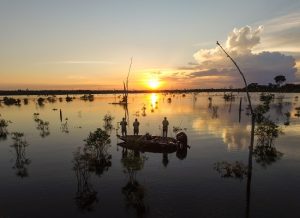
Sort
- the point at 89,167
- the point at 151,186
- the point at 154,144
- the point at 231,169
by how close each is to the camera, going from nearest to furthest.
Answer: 1. the point at 151,186
2. the point at 231,169
3. the point at 89,167
4. the point at 154,144

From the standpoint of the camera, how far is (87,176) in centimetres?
2055

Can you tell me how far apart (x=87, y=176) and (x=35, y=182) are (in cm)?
357

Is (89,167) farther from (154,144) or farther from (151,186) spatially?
(154,144)

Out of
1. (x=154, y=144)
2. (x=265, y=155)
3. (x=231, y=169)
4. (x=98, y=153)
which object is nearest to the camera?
(x=231, y=169)

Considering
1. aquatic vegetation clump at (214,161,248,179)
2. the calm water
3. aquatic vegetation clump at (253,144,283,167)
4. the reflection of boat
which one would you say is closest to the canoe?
the reflection of boat

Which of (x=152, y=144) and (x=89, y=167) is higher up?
(x=152, y=144)

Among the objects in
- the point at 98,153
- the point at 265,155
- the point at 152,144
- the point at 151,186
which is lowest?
the point at 151,186

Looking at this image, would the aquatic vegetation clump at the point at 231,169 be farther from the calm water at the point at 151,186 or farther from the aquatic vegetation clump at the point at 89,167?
the aquatic vegetation clump at the point at 89,167

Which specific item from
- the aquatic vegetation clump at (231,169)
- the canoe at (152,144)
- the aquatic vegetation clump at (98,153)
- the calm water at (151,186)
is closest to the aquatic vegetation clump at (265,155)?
the calm water at (151,186)

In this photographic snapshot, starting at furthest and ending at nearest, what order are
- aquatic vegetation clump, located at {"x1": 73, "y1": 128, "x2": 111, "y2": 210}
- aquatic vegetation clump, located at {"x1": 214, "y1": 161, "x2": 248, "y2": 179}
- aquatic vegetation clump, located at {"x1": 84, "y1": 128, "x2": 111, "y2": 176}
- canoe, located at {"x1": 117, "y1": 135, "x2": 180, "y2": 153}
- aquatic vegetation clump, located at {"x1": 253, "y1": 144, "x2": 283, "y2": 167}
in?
canoe, located at {"x1": 117, "y1": 135, "x2": 180, "y2": 153} → aquatic vegetation clump, located at {"x1": 253, "y1": 144, "x2": 283, "y2": 167} → aquatic vegetation clump, located at {"x1": 84, "y1": 128, "x2": 111, "y2": 176} → aquatic vegetation clump, located at {"x1": 214, "y1": 161, "x2": 248, "y2": 179} → aquatic vegetation clump, located at {"x1": 73, "y1": 128, "x2": 111, "y2": 210}

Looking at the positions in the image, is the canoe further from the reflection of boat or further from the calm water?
the calm water

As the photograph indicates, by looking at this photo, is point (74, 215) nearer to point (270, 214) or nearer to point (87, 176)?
point (87, 176)

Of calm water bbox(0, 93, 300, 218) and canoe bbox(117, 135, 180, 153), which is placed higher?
canoe bbox(117, 135, 180, 153)

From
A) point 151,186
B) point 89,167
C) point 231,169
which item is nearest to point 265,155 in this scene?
point 231,169
